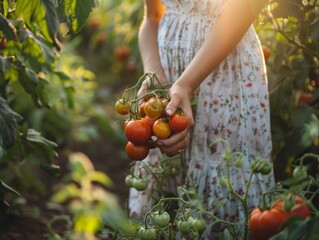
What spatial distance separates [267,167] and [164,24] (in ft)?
2.10

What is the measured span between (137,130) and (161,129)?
6 centimetres

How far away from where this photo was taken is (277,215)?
1.13 metres

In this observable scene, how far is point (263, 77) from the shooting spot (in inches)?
67.8

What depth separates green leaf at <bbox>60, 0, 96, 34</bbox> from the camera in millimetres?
1302

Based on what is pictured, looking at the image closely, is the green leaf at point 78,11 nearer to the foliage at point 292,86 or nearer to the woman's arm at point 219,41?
the woman's arm at point 219,41

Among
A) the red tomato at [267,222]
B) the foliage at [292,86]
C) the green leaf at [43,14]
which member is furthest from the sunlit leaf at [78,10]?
the foliage at [292,86]

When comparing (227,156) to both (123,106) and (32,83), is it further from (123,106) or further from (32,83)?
(32,83)

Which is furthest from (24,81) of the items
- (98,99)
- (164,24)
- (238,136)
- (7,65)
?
(98,99)

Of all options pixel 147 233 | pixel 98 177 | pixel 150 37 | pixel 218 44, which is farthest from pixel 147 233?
pixel 98 177

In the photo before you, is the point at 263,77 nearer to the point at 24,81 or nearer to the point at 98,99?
the point at 24,81

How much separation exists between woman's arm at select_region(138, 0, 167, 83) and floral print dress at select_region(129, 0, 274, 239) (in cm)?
8

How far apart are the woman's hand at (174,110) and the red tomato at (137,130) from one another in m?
0.05

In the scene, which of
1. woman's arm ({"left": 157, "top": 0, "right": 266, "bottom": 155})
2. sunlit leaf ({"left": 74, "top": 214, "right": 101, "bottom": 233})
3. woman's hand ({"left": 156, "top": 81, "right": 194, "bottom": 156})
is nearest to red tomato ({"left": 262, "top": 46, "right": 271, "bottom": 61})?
woman's arm ({"left": 157, "top": 0, "right": 266, "bottom": 155})

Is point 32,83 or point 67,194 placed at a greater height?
point 32,83
